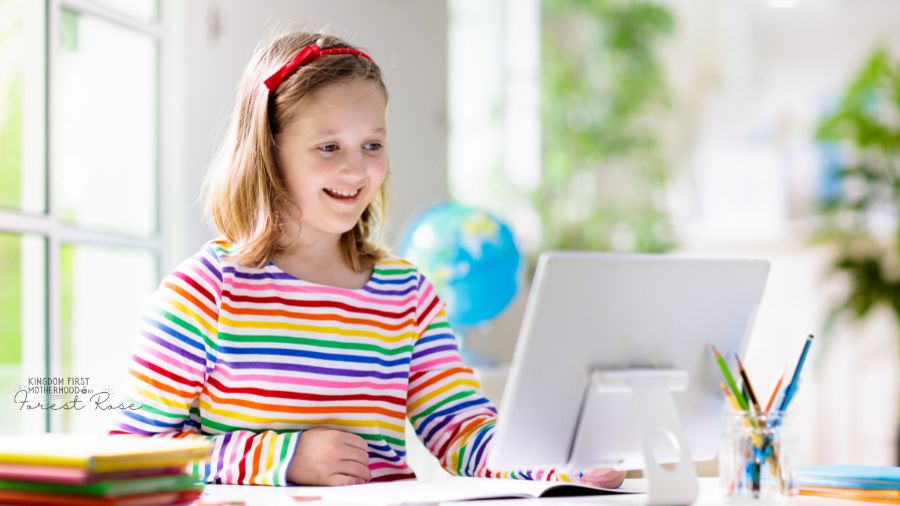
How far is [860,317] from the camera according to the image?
432 centimetres

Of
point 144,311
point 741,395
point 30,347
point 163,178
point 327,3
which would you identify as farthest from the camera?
point 327,3

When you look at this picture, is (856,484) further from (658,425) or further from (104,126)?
(104,126)

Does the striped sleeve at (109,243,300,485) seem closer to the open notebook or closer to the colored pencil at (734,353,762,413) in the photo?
the open notebook

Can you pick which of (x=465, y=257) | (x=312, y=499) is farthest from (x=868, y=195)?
(x=312, y=499)

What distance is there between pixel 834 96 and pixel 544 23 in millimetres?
1394

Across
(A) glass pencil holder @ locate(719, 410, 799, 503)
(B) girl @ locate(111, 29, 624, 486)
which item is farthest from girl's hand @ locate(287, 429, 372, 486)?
(A) glass pencil holder @ locate(719, 410, 799, 503)

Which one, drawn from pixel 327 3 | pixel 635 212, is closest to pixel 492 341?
pixel 635 212

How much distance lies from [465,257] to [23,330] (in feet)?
3.73

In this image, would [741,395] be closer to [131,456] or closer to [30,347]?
[131,456]

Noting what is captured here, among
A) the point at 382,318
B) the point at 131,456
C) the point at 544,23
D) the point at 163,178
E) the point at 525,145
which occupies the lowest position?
the point at 131,456

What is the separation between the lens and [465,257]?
2.67 metres

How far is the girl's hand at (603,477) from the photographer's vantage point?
128cm

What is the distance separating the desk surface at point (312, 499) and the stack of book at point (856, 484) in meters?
0.03

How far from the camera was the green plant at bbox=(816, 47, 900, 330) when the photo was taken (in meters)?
4.36
